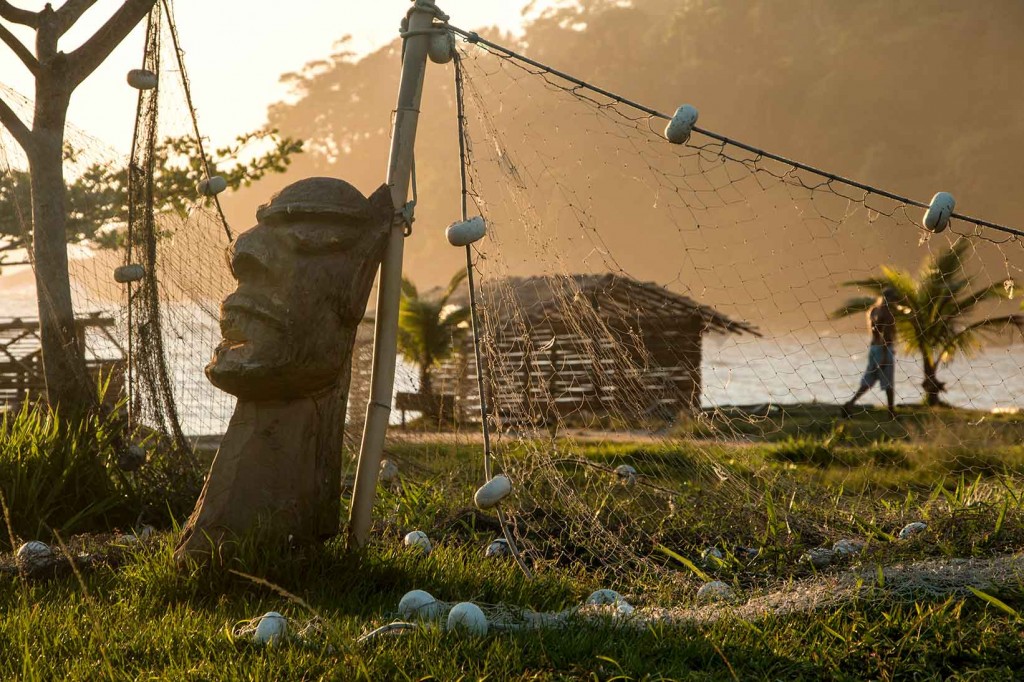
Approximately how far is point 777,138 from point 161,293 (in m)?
56.3

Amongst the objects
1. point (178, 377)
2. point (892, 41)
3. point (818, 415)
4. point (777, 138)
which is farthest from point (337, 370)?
point (892, 41)

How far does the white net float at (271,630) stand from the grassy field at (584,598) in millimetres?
43

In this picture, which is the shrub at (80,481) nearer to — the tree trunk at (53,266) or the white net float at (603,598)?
the tree trunk at (53,266)

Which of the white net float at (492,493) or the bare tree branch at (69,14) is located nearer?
the white net float at (492,493)

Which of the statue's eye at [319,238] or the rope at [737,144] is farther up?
the rope at [737,144]

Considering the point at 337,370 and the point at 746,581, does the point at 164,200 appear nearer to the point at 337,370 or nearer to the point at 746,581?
the point at 337,370

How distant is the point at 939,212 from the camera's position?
12.2ft

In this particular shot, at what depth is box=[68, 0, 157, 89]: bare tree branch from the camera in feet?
19.2

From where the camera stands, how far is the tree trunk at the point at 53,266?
5707mm

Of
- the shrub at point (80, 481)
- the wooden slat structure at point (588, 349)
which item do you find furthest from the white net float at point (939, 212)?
the shrub at point (80, 481)

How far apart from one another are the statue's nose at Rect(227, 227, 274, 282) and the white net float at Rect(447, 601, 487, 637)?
152cm

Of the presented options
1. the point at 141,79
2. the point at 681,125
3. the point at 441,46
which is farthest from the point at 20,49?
the point at 681,125

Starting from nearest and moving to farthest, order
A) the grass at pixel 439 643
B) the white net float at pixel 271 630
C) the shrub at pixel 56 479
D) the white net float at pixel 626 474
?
1. the grass at pixel 439 643
2. the white net float at pixel 271 630
3. the shrub at pixel 56 479
4. the white net float at pixel 626 474

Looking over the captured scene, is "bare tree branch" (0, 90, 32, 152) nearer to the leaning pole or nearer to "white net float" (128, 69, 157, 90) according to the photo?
"white net float" (128, 69, 157, 90)
